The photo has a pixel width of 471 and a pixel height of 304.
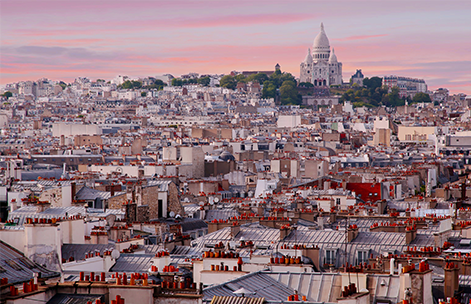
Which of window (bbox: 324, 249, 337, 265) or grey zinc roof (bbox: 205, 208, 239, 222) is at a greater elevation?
window (bbox: 324, 249, 337, 265)

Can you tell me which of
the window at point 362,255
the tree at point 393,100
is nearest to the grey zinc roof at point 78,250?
the window at point 362,255

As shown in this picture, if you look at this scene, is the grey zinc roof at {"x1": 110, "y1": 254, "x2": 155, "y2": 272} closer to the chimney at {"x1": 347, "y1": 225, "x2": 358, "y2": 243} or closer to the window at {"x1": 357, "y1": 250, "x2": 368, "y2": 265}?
the window at {"x1": 357, "y1": 250, "x2": 368, "y2": 265}

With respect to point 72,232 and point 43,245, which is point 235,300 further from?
point 72,232

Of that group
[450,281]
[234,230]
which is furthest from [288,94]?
[450,281]

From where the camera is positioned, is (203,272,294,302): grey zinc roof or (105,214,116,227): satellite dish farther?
(105,214,116,227): satellite dish

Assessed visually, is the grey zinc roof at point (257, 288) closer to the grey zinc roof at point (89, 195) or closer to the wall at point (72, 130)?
the grey zinc roof at point (89, 195)

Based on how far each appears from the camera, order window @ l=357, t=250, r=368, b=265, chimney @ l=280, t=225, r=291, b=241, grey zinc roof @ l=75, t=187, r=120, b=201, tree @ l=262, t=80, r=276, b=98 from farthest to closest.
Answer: tree @ l=262, t=80, r=276, b=98 → grey zinc roof @ l=75, t=187, r=120, b=201 → chimney @ l=280, t=225, r=291, b=241 → window @ l=357, t=250, r=368, b=265

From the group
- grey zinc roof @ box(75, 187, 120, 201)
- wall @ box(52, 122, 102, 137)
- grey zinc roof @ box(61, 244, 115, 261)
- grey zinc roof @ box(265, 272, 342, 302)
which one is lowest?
wall @ box(52, 122, 102, 137)

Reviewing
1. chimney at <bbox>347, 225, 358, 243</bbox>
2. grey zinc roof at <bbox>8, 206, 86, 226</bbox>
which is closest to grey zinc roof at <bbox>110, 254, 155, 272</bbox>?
chimney at <bbox>347, 225, 358, 243</bbox>

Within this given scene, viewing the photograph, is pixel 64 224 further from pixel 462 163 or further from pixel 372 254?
pixel 462 163
